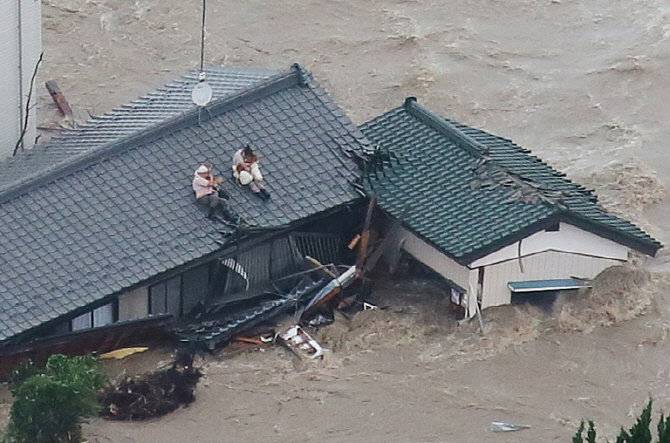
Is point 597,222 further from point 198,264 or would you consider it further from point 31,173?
point 31,173

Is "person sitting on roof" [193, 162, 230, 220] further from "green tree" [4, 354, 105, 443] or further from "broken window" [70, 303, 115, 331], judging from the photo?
"green tree" [4, 354, 105, 443]

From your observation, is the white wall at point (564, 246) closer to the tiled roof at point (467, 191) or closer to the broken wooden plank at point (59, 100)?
the tiled roof at point (467, 191)

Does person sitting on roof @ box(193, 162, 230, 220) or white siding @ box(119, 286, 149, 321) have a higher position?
person sitting on roof @ box(193, 162, 230, 220)

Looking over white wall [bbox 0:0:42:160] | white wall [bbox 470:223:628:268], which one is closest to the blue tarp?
white wall [bbox 470:223:628:268]

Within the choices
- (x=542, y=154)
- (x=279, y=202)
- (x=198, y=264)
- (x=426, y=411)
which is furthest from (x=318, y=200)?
(x=542, y=154)

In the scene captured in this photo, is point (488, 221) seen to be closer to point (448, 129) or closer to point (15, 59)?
point (448, 129)

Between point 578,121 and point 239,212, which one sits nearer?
point 239,212
